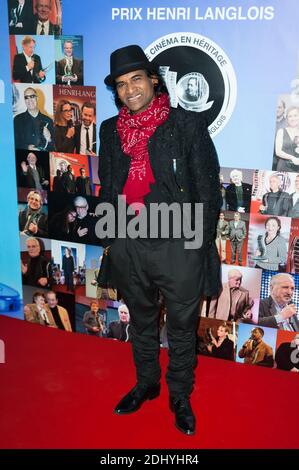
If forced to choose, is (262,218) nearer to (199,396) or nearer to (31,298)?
(199,396)

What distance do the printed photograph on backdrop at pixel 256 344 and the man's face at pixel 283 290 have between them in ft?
0.62

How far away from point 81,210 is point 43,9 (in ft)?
3.65

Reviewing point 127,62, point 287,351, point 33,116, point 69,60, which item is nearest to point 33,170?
point 33,116

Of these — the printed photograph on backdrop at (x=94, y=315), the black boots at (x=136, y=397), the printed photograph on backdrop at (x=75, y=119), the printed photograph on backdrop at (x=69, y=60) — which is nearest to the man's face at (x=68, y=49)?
the printed photograph on backdrop at (x=69, y=60)

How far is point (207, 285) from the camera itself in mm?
2166

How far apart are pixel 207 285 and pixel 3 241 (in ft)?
5.08

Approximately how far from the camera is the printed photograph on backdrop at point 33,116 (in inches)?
108

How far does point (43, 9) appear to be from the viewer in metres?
2.58

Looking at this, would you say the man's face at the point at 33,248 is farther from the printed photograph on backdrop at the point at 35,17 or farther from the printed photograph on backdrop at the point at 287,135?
the printed photograph on backdrop at the point at 287,135

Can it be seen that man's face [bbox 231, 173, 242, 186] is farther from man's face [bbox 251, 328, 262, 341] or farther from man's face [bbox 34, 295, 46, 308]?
man's face [bbox 34, 295, 46, 308]

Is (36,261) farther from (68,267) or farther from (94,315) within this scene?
(94,315)

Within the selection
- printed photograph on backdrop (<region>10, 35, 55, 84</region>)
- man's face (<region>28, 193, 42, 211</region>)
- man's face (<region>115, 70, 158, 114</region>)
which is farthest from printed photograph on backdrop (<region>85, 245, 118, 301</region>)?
man's face (<region>115, 70, 158, 114</region>)

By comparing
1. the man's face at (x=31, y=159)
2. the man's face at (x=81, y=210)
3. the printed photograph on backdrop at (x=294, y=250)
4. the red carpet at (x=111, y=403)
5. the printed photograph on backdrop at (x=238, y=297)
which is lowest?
the red carpet at (x=111, y=403)

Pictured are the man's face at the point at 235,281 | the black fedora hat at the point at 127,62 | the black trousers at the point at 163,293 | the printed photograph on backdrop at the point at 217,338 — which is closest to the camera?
the black fedora hat at the point at 127,62
